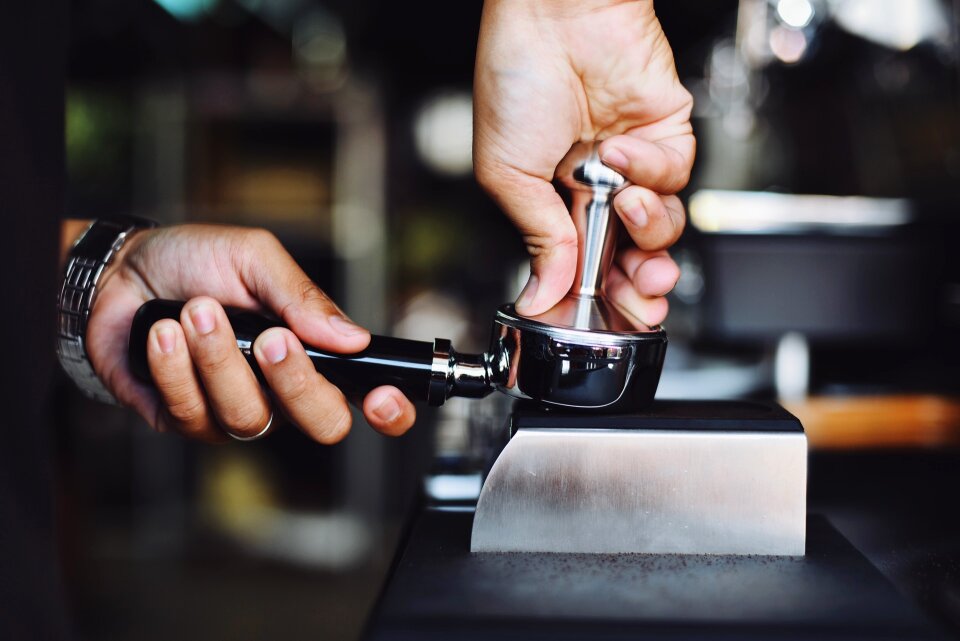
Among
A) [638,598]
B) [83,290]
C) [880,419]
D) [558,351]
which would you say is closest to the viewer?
[638,598]

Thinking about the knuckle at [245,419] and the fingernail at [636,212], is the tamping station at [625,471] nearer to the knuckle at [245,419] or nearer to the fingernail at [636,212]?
the fingernail at [636,212]

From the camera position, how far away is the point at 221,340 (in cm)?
66

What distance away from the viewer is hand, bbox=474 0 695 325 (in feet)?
2.14

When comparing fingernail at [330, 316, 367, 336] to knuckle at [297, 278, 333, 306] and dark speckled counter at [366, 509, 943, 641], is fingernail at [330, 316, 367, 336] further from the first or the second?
dark speckled counter at [366, 509, 943, 641]

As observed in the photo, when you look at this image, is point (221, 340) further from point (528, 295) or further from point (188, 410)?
point (528, 295)

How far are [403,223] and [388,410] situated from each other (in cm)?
342

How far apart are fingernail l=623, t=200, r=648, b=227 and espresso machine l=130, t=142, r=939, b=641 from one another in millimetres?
18

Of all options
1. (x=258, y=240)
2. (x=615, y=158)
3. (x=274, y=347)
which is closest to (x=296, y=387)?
(x=274, y=347)

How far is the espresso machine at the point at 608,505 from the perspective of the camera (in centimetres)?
46

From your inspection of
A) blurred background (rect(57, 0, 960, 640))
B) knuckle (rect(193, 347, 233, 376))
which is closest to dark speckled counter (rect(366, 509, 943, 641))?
knuckle (rect(193, 347, 233, 376))

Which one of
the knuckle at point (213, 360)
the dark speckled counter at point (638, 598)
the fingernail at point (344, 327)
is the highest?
the fingernail at point (344, 327)

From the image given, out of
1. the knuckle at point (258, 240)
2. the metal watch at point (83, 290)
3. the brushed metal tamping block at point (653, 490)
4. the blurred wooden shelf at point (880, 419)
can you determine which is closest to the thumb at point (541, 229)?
the brushed metal tamping block at point (653, 490)

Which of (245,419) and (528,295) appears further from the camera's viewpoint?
(245,419)

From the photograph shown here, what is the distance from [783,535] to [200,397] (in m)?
0.46
